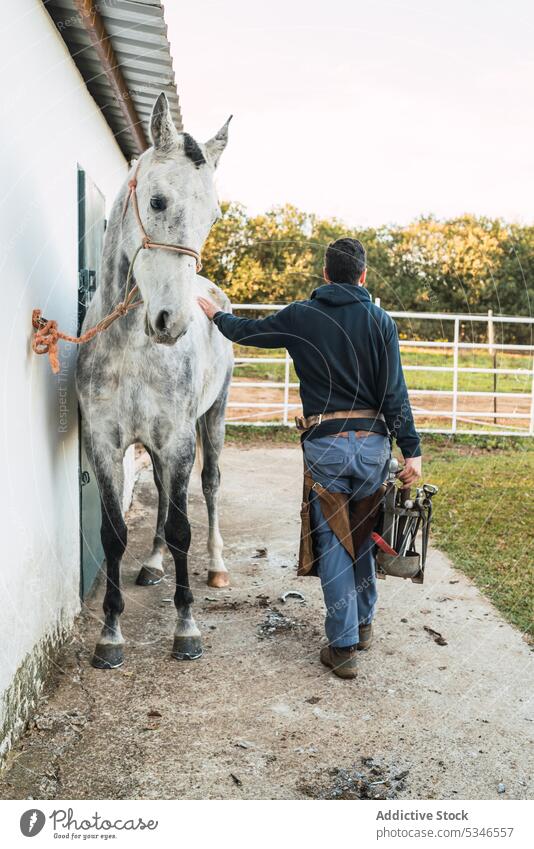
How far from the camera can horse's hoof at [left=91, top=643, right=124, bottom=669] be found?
3.62 meters

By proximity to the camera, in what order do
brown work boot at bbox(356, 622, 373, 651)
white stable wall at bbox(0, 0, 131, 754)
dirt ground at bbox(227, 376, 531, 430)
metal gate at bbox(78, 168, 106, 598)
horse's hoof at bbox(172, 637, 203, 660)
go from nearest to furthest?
1. white stable wall at bbox(0, 0, 131, 754)
2. horse's hoof at bbox(172, 637, 203, 660)
3. brown work boot at bbox(356, 622, 373, 651)
4. metal gate at bbox(78, 168, 106, 598)
5. dirt ground at bbox(227, 376, 531, 430)

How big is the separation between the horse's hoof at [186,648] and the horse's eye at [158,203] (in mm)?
2139

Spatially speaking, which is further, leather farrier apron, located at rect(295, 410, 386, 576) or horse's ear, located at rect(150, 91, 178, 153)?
leather farrier apron, located at rect(295, 410, 386, 576)

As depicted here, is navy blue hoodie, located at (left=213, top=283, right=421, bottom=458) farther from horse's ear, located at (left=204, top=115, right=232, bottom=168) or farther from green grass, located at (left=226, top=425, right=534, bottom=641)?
green grass, located at (left=226, top=425, right=534, bottom=641)

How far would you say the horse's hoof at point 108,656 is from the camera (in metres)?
3.62

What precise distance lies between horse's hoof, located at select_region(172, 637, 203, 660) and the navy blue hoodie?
50.7 inches

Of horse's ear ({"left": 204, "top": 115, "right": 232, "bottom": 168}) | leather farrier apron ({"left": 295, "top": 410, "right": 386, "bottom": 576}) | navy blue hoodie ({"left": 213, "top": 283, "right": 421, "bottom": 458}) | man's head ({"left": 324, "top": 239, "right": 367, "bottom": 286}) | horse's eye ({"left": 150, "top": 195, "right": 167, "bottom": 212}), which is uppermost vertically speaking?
horse's ear ({"left": 204, "top": 115, "right": 232, "bottom": 168})

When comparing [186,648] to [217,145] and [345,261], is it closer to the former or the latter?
[345,261]

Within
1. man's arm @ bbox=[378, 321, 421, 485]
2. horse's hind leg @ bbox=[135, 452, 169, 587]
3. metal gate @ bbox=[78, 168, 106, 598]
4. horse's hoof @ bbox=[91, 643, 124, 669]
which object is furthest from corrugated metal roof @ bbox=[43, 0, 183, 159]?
horse's hoof @ bbox=[91, 643, 124, 669]

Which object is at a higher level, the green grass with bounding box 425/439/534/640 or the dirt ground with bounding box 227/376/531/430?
the dirt ground with bounding box 227/376/531/430

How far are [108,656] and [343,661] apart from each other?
1.17m

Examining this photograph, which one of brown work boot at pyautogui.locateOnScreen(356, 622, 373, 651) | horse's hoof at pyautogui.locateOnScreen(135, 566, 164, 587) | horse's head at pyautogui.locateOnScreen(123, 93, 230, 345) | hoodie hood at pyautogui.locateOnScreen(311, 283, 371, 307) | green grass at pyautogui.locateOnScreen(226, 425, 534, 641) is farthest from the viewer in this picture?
green grass at pyautogui.locateOnScreen(226, 425, 534, 641)

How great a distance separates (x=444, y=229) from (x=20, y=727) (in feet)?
42.3

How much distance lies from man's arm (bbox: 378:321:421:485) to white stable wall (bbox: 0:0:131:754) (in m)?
1.64
